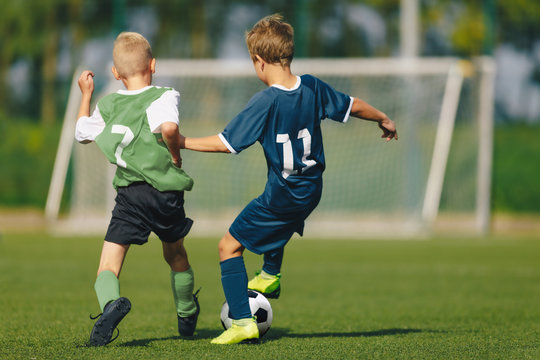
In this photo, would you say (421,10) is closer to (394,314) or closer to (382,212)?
(382,212)

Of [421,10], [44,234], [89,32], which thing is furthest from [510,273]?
[89,32]

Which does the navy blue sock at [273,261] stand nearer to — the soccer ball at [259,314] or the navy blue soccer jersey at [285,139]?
the soccer ball at [259,314]

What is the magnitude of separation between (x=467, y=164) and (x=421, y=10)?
5.98 meters

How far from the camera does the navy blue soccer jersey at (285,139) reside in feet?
13.1

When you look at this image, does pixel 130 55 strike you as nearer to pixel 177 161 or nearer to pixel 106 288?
pixel 177 161

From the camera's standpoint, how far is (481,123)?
1541 centimetres

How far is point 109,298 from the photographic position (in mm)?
3812

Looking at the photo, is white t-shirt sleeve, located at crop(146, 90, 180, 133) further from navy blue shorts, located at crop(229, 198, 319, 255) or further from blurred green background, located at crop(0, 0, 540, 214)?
blurred green background, located at crop(0, 0, 540, 214)

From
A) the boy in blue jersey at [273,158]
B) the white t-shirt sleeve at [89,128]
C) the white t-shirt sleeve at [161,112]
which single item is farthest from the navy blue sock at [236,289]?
the white t-shirt sleeve at [89,128]

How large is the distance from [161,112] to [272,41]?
68cm

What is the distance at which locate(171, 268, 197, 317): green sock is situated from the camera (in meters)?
4.32

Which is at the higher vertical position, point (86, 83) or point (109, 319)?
point (86, 83)

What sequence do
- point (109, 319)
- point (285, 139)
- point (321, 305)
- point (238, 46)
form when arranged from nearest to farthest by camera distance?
point (109, 319) → point (285, 139) → point (321, 305) → point (238, 46)

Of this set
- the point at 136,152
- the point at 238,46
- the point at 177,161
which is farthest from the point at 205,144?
the point at 238,46
